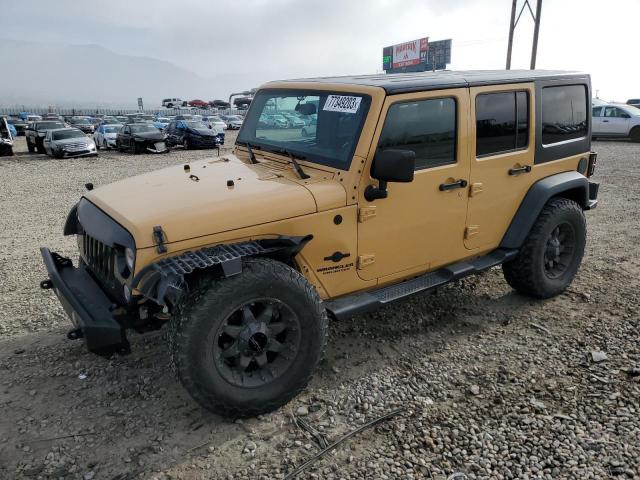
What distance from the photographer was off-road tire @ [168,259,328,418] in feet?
8.87

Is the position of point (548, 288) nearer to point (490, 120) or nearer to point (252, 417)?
point (490, 120)

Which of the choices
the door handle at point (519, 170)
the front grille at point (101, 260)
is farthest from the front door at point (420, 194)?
the front grille at point (101, 260)

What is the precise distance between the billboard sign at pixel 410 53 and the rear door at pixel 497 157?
65789 millimetres

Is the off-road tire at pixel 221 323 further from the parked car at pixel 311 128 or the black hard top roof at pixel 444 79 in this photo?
the black hard top roof at pixel 444 79

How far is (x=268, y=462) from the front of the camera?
9.00 ft

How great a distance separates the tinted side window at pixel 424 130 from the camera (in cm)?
336

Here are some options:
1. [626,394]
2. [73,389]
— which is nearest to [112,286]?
[73,389]

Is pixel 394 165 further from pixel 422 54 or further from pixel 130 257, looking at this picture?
pixel 422 54

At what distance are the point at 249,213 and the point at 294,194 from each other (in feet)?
1.06

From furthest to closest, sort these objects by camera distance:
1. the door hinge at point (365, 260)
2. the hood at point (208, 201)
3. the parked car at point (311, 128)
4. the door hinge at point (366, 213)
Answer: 1. the parked car at point (311, 128)
2. the door hinge at point (365, 260)
3. the door hinge at point (366, 213)
4. the hood at point (208, 201)

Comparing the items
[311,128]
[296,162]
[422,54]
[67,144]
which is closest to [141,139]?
[67,144]

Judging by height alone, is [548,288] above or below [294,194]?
below

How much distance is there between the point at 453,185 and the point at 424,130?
475mm

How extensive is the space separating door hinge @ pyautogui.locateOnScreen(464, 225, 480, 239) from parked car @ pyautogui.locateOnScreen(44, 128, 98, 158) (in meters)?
18.3
